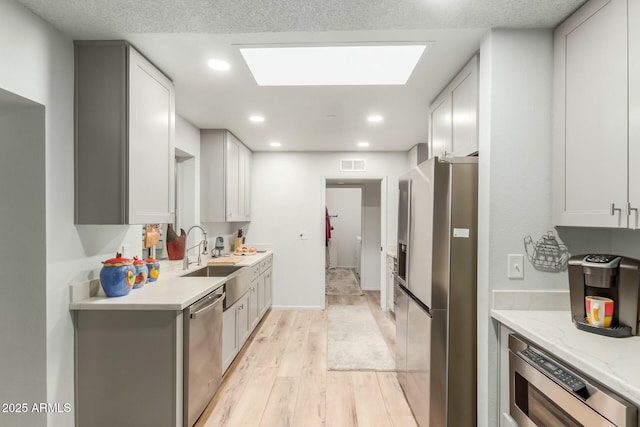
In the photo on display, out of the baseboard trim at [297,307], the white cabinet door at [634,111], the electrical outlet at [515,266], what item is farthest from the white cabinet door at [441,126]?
the baseboard trim at [297,307]

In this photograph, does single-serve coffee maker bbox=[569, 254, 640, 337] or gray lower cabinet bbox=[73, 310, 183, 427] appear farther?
gray lower cabinet bbox=[73, 310, 183, 427]

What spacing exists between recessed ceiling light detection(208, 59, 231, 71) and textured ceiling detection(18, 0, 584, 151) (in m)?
0.05

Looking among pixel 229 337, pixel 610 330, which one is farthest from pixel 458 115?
pixel 229 337

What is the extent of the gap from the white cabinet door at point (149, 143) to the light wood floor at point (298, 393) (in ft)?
4.93

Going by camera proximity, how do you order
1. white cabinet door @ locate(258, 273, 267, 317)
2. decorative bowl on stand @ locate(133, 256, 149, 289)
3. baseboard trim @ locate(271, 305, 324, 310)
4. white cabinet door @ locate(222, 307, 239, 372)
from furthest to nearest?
baseboard trim @ locate(271, 305, 324, 310)
white cabinet door @ locate(258, 273, 267, 317)
white cabinet door @ locate(222, 307, 239, 372)
decorative bowl on stand @ locate(133, 256, 149, 289)

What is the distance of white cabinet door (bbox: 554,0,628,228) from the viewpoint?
1.30 metres

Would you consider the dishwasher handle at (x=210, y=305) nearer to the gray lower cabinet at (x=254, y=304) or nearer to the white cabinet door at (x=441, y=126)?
the gray lower cabinet at (x=254, y=304)

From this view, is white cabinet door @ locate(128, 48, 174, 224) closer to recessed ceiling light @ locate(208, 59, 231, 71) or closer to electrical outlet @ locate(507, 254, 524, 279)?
recessed ceiling light @ locate(208, 59, 231, 71)

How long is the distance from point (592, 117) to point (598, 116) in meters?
0.03

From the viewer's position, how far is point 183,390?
6.27 ft

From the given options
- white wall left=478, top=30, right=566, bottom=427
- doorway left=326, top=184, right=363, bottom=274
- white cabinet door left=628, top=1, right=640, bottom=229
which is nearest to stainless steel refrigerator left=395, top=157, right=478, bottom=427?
white wall left=478, top=30, right=566, bottom=427

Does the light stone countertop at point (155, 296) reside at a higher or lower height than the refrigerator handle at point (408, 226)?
lower

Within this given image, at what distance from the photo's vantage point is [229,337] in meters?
2.81

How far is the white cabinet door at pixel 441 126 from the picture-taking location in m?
2.35
